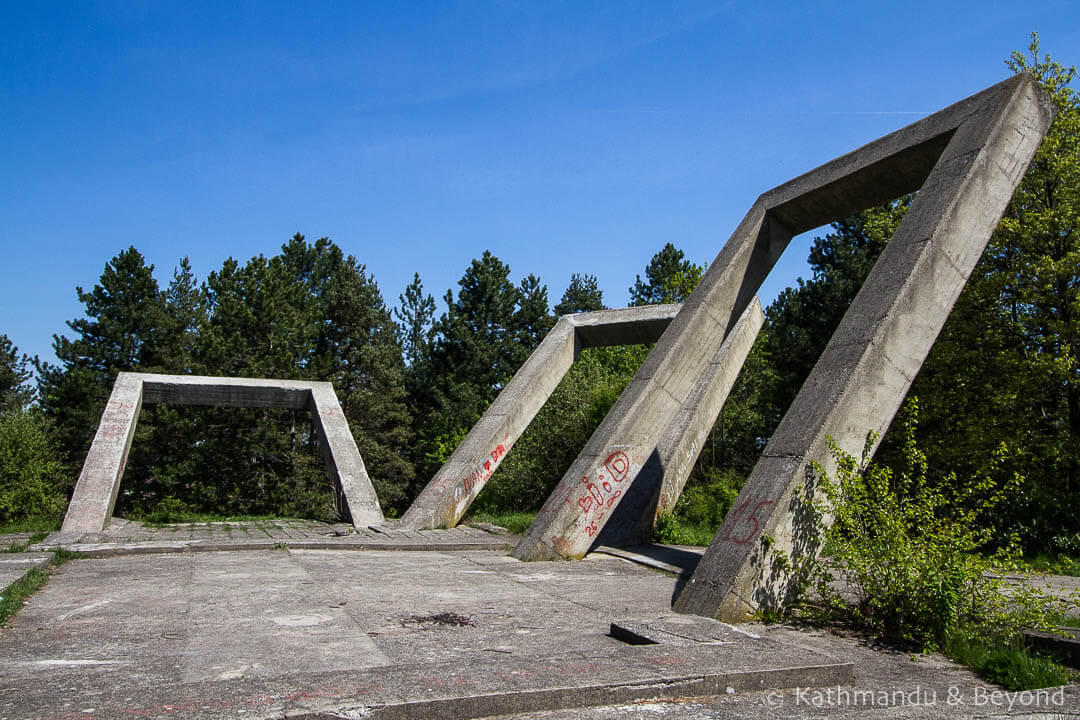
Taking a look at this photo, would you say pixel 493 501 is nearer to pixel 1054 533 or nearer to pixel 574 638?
pixel 1054 533

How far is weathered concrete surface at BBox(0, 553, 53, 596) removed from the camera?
20.1 ft

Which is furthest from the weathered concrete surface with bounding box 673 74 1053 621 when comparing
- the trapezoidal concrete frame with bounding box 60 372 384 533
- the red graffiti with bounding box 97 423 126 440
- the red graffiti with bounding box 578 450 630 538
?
the red graffiti with bounding box 97 423 126 440

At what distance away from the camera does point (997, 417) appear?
51.9ft

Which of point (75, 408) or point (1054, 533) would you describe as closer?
point (1054, 533)

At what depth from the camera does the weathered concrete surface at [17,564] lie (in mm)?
6114

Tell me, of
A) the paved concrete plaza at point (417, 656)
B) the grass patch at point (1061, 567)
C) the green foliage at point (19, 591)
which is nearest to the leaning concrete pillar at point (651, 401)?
the paved concrete plaza at point (417, 656)

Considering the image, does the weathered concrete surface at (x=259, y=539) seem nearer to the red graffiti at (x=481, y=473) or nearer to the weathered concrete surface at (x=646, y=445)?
the red graffiti at (x=481, y=473)

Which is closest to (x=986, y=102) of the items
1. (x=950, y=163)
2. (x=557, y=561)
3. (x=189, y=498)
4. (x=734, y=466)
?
(x=950, y=163)

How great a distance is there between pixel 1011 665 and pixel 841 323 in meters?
3.03

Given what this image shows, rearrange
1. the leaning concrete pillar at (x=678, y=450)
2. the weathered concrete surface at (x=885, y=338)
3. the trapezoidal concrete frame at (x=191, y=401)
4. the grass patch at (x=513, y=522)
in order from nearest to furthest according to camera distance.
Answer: the weathered concrete surface at (x=885, y=338)
the leaning concrete pillar at (x=678, y=450)
the trapezoidal concrete frame at (x=191, y=401)
the grass patch at (x=513, y=522)

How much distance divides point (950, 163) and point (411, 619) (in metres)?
6.07

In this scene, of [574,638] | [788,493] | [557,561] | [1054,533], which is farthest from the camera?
[1054,533]

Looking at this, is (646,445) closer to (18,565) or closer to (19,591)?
(19,591)

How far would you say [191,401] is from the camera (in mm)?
14867
